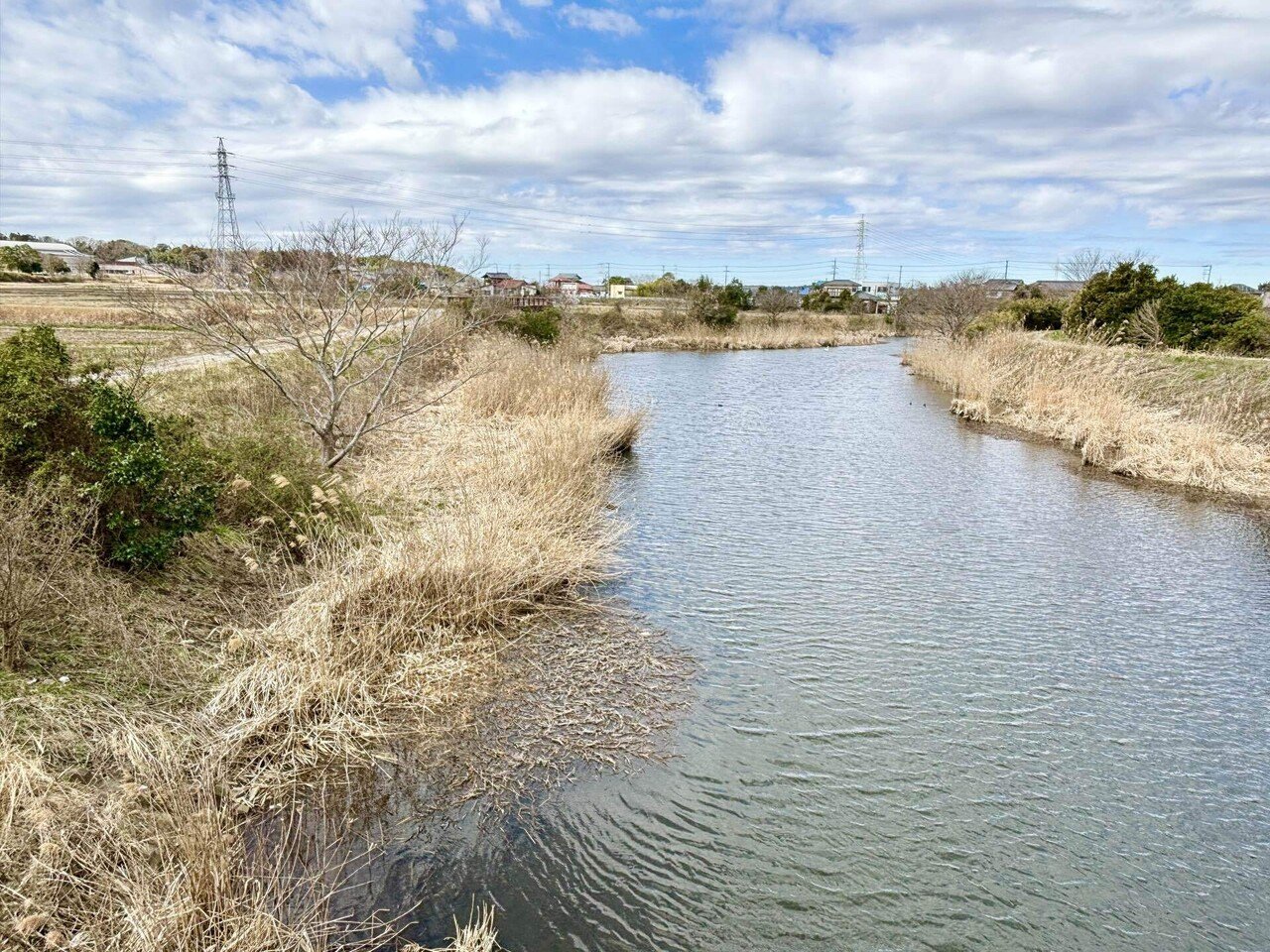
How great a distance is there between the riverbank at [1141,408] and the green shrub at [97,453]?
52.4 feet

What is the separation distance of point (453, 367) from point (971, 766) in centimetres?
1660

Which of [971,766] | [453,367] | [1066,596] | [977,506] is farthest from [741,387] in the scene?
[971,766]

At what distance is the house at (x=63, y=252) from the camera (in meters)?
55.3

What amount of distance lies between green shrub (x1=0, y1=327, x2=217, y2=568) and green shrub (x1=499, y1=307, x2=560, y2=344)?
53.2 feet

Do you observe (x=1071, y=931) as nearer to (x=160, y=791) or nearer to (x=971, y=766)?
(x=971, y=766)

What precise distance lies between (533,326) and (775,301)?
121 feet

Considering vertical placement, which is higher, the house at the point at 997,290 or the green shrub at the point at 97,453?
the house at the point at 997,290

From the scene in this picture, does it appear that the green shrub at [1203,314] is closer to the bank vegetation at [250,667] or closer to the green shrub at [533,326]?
the green shrub at [533,326]

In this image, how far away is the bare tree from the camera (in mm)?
58209

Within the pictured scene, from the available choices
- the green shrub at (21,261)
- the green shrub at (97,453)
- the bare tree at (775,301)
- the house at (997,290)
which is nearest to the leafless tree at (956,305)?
the house at (997,290)

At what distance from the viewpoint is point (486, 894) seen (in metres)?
4.54

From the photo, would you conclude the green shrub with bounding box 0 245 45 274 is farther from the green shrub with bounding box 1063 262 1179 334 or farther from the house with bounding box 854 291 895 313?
the house with bounding box 854 291 895 313

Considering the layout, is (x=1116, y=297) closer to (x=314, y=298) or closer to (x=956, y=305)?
(x=956, y=305)

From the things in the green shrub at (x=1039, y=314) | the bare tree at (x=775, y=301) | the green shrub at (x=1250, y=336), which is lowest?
the green shrub at (x=1250, y=336)
